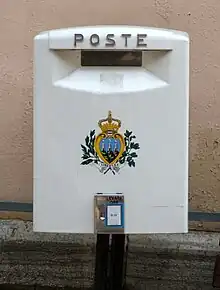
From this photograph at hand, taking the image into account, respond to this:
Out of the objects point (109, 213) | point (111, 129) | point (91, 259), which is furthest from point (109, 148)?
point (91, 259)

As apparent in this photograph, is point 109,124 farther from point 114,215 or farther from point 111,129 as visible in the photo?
point 114,215

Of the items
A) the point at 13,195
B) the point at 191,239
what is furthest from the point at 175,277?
the point at 13,195

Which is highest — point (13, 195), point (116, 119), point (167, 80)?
point (167, 80)

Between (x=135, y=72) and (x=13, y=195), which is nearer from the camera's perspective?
(x=135, y=72)

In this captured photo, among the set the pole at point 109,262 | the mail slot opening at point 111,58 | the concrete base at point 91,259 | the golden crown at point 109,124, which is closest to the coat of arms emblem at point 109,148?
the golden crown at point 109,124

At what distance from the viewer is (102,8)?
369 centimetres

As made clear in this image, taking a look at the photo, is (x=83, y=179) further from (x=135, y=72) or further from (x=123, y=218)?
(x=135, y=72)

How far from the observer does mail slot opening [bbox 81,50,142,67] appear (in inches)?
106

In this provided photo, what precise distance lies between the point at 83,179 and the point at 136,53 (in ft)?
1.91

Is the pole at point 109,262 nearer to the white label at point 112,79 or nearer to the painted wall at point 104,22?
the white label at point 112,79

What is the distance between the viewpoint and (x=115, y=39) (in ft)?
8.69

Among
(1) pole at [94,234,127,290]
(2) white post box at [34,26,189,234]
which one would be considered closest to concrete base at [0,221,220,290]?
(1) pole at [94,234,127,290]

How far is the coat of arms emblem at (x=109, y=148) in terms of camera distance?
8.72 feet

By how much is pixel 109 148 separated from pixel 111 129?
8 cm
